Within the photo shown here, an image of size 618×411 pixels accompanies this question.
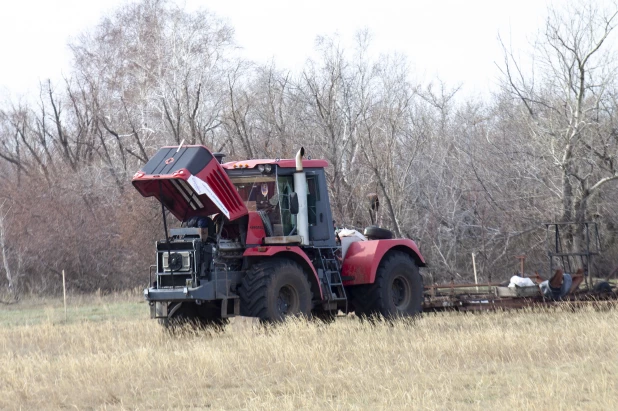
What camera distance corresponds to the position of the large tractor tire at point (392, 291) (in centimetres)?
1447

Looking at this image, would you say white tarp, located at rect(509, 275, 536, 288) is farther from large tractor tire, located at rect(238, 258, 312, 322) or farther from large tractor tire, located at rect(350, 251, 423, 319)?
large tractor tire, located at rect(238, 258, 312, 322)

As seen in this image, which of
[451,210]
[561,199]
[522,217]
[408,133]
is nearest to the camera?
[561,199]

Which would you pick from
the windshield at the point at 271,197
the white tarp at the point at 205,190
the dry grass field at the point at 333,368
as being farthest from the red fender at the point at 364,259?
the white tarp at the point at 205,190

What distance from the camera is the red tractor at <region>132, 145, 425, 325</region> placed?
513 inches

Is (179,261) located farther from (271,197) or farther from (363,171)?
(363,171)

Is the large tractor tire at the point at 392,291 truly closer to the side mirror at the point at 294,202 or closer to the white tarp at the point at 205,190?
the side mirror at the point at 294,202

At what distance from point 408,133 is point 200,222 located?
22382 mm

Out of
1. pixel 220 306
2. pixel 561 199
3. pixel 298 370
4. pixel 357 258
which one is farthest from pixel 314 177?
pixel 561 199

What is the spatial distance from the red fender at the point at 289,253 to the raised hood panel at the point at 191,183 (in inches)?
21.6

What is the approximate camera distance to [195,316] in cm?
1411

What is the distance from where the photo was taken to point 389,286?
573 inches

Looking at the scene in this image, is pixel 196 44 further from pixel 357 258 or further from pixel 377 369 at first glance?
pixel 377 369

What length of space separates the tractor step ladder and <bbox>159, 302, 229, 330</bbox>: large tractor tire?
5.24 ft

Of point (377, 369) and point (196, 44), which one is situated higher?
point (196, 44)
